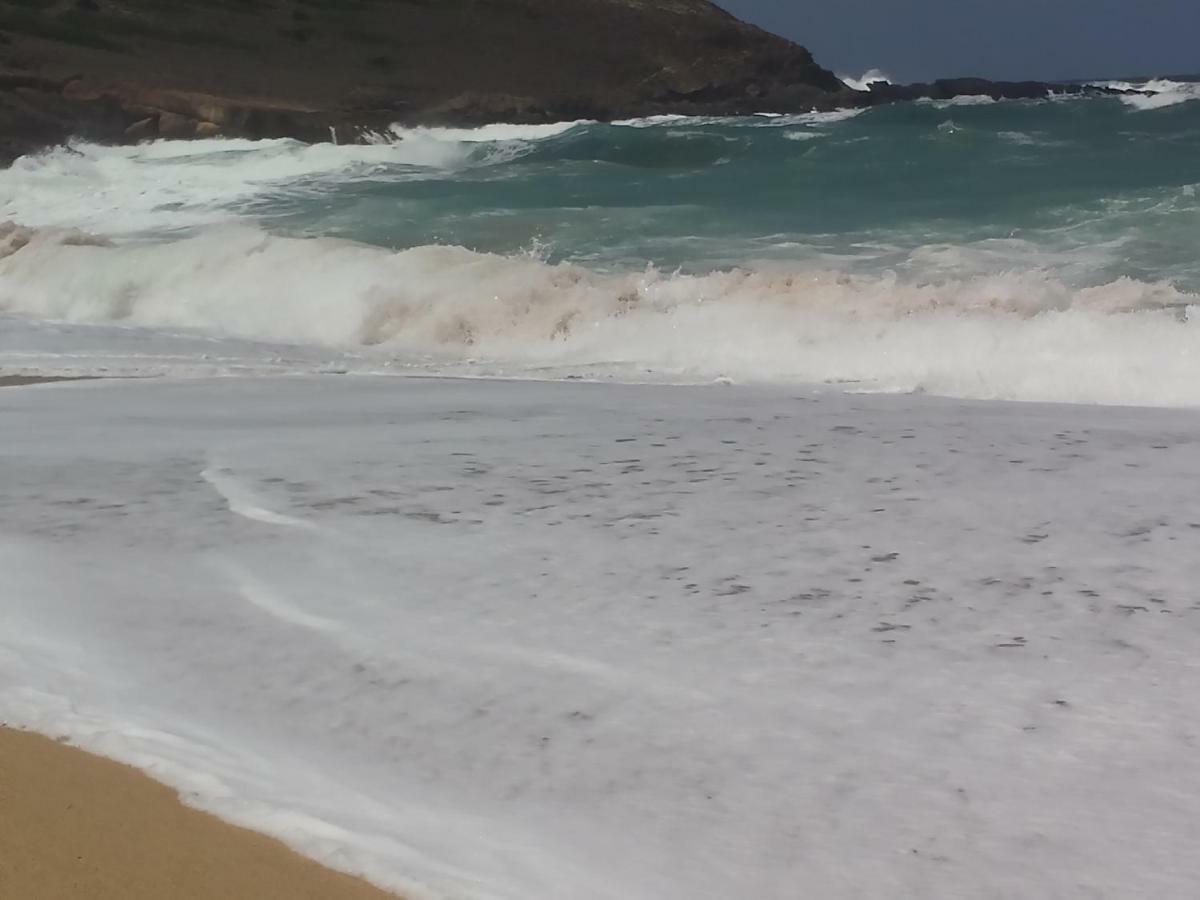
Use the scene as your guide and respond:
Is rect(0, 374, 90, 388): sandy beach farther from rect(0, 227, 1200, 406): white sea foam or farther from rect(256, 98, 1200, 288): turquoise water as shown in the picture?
rect(256, 98, 1200, 288): turquoise water

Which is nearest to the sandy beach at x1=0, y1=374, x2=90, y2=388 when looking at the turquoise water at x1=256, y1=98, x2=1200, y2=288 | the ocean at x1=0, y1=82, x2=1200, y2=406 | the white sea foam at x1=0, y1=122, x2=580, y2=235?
the ocean at x1=0, y1=82, x2=1200, y2=406

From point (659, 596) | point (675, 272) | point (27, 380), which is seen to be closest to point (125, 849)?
point (659, 596)

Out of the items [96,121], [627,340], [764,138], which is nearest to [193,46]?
[96,121]

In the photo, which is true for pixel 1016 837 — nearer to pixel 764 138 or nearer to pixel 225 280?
pixel 225 280

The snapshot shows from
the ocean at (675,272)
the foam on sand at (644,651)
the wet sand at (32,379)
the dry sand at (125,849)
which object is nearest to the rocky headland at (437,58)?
the ocean at (675,272)

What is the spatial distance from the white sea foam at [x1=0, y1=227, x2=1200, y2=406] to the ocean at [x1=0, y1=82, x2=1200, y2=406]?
0.03 m

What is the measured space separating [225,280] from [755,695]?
1143cm

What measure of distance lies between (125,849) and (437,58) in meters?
63.6

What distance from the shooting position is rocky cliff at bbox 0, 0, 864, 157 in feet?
172

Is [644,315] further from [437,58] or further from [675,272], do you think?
[437,58]

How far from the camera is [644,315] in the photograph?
10.4 meters

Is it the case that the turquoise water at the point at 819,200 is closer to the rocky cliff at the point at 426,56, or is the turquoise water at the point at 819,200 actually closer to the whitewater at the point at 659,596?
the whitewater at the point at 659,596

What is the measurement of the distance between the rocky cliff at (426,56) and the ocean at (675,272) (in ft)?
83.6

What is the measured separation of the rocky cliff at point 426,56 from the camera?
5231cm
